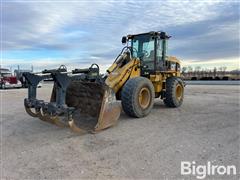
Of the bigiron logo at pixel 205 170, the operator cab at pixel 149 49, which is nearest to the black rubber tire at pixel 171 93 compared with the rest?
the operator cab at pixel 149 49

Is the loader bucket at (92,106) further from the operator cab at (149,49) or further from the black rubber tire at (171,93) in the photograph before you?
the black rubber tire at (171,93)

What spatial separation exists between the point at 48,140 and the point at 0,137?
1.20 m

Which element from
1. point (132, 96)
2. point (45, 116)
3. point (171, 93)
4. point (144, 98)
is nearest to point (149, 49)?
point (171, 93)

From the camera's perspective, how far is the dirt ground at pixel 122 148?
3770 mm

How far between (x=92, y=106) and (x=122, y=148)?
202 cm

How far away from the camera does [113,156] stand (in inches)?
170

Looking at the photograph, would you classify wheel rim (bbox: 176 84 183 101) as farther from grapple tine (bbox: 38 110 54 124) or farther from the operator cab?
grapple tine (bbox: 38 110 54 124)

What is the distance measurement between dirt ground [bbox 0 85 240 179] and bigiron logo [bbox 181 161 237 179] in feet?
0.33

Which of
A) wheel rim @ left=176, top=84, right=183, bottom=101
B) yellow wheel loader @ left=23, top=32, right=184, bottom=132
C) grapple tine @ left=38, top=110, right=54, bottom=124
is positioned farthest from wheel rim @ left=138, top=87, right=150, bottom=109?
grapple tine @ left=38, top=110, right=54, bottom=124

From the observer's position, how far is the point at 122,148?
469 cm

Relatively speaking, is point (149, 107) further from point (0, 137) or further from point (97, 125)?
point (0, 137)

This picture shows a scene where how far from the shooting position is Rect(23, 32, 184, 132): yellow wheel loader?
5.30 metres

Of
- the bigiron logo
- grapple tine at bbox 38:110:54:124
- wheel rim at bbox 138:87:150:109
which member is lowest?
the bigiron logo

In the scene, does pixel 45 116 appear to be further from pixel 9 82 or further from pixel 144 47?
pixel 9 82
